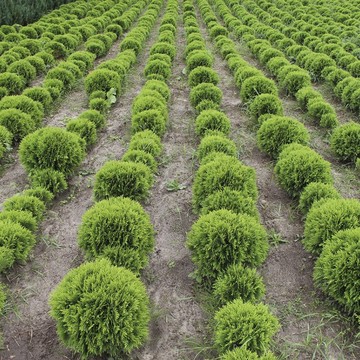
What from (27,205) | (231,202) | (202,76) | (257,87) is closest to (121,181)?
(27,205)

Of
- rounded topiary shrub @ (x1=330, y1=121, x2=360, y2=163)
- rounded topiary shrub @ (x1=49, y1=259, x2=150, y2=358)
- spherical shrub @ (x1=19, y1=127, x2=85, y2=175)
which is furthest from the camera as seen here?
rounded topiary shrub @ (x1=330, y1=121, x2=360, y2=163)

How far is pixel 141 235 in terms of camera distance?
4543 millimetres

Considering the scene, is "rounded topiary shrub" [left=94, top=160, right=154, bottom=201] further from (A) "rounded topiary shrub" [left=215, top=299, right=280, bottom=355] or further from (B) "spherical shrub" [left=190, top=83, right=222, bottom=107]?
(B) "spherical shrub" [left=190, top=83, right=222, bottom=107]

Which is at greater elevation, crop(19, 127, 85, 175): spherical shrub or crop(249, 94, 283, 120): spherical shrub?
crop(19, 127, 85, 175): spherical shrub

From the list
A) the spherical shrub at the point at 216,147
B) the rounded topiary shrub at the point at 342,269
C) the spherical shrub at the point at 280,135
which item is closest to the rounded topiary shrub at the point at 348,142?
the spherical shrub at the point at 280,135

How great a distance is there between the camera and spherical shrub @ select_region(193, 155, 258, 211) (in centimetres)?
534

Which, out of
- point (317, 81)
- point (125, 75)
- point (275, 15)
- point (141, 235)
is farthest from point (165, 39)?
point (141, 235)

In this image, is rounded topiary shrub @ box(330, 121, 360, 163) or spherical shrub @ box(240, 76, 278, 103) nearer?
rounded topiary shrub @ box(330, 121, 360, 163)

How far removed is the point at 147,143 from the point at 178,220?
174cm

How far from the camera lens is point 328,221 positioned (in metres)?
4.59

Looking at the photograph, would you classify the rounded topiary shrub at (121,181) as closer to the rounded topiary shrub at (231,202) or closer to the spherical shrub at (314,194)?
the rounded topiary shrub at (231,202)

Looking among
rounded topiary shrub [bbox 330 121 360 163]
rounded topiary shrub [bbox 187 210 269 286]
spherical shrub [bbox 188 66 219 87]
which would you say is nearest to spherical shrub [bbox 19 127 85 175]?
rounded topiary shrub [bbox 187 210 269 286]

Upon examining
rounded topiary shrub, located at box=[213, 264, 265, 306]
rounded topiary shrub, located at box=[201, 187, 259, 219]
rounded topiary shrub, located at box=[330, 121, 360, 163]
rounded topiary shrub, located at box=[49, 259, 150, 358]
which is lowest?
rounded topiary shrub, located at box=[330, 121, 360, 163]

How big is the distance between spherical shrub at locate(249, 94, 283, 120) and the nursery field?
1.2 inches
